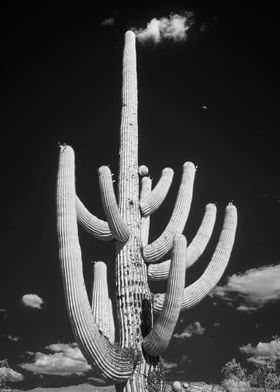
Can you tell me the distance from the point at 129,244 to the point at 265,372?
462 inches

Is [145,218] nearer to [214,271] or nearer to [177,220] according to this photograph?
[177,220]

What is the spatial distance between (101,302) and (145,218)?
149 cm

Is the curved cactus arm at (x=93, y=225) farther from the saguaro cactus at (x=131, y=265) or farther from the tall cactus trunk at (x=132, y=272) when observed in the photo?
the tall cactus trunk at (x=132, y=272)

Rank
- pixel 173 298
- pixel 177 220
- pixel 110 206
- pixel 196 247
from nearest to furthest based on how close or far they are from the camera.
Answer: pixel 173 298 < pixel 110 206 < pixel 177 220 < pixel 196 247

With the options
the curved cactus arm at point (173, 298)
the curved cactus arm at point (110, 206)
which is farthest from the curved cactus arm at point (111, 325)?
the curved cactus arm at point (110, 206)

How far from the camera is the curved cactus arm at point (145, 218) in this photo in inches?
282

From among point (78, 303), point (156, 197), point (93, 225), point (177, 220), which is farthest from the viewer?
point (156, 197)

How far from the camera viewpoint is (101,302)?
6.74 metres

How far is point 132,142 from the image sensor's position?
23.7 feet

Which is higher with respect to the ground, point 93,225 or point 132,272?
point 93,225

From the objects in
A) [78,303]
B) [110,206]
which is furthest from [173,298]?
[110,206]

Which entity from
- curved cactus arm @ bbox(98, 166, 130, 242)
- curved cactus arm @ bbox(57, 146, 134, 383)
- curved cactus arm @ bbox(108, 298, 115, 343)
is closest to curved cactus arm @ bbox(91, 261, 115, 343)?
curved cactus arm @ bbox(108, 298, 115, 343)

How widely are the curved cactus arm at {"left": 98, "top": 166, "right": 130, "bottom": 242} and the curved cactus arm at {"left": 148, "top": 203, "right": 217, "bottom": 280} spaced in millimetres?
746

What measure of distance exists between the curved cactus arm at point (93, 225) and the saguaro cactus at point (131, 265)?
0.01 meters
